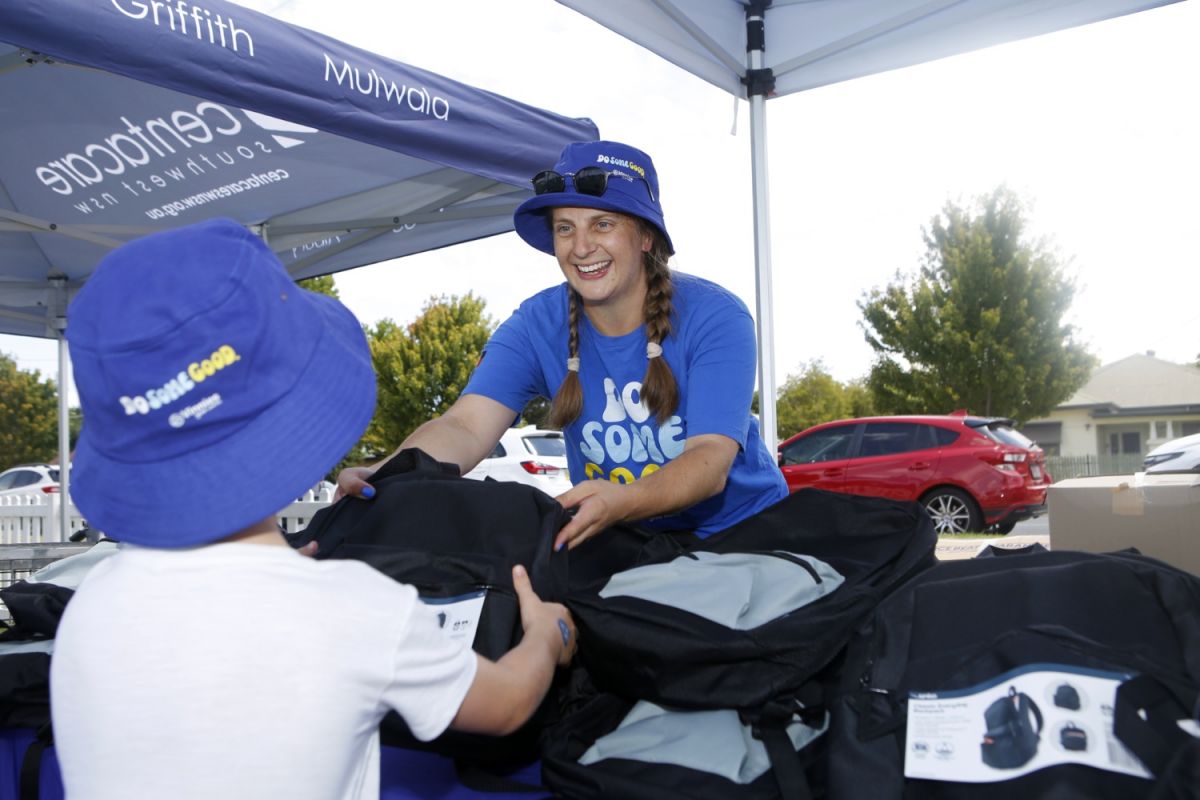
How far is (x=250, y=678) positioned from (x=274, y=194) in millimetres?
4188

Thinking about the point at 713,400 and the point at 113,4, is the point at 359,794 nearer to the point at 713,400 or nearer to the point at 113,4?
the point at 713,400

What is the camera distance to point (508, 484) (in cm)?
159

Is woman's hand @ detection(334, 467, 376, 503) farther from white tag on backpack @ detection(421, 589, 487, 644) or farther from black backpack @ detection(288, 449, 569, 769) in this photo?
white tag on backpack @ detection(421, 589, 487, 644)

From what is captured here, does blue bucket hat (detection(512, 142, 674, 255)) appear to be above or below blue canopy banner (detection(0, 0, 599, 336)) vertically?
below

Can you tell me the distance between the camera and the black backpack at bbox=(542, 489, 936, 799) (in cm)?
127

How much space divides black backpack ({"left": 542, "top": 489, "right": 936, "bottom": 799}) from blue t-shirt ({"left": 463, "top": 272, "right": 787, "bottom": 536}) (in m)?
0.51

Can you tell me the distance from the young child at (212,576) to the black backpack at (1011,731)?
2.22 feet

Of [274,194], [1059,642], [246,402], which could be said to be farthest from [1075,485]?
[274,194]

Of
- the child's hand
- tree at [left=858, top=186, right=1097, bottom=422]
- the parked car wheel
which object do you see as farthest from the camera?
tree at [left=858, top=186, right=1097, bottom=422]

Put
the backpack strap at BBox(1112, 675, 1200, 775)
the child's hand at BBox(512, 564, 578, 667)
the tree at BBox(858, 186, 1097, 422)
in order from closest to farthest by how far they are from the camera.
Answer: the backpack strap at BBox(1112, 675, 1200, 775) → the child's hand at BBox(512, 564, 578, 667) → the tree at BBox(858, 186, 1097, 422)

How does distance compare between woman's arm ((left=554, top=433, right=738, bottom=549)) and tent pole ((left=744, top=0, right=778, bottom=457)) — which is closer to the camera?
woman's arm ((left=554, top=433, right=738, bottom=549))

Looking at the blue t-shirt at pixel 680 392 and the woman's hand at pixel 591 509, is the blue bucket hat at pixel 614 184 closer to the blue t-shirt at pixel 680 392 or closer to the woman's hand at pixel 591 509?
the blue t-shirt at pixel 680 392

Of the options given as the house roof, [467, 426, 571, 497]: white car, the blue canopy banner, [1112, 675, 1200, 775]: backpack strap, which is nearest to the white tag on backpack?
[1112, 675, 1200, 775]: backpack strap

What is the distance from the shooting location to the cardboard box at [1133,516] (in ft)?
7.69
